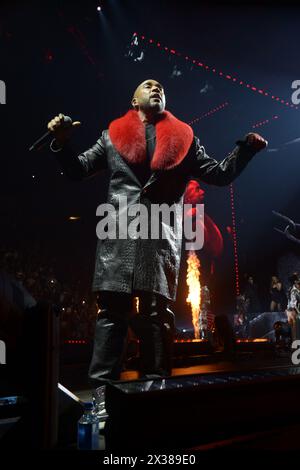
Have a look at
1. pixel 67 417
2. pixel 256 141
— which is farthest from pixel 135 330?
pixel 256 141

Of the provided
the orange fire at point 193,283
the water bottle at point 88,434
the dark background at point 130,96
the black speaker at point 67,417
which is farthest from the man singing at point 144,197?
the orange fire at point 193,283

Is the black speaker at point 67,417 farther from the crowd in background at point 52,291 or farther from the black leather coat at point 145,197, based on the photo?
the crowd in background at point 52,291

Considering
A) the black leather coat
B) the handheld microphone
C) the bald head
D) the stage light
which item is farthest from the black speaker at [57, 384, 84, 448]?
the stage light

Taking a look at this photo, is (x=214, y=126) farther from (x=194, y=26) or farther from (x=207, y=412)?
(x=207, y=412)

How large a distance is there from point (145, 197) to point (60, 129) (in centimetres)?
72

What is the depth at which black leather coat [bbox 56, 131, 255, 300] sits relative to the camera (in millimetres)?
1992

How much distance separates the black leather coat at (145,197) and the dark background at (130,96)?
6056 mm

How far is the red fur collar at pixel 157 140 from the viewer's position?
220 cm

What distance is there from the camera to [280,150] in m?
12.1

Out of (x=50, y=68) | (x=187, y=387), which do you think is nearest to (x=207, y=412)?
(x=187, y=387)

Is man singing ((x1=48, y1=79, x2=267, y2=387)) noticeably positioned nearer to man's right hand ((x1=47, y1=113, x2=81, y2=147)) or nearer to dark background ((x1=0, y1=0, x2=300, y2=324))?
man's right hand ((x1=47, y1=113, x2=81, y2=147))

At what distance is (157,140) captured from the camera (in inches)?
90.6

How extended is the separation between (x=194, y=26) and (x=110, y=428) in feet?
28.7
